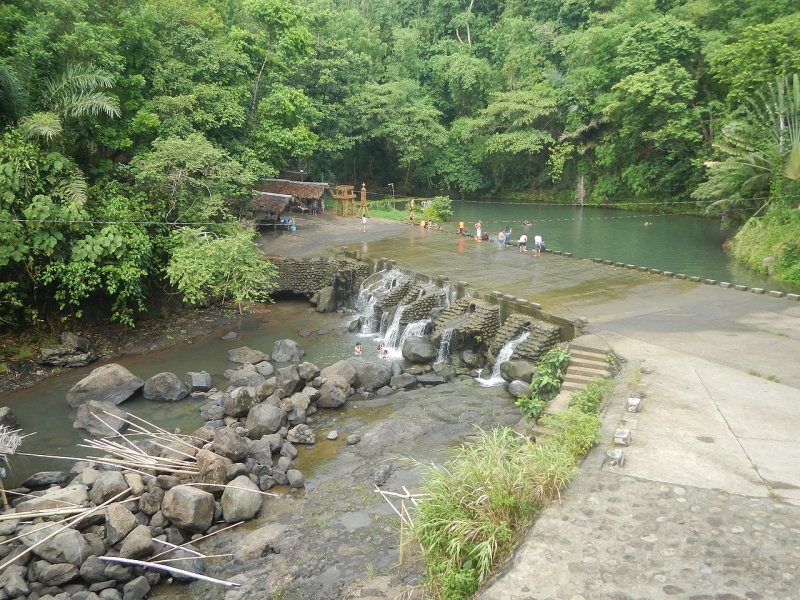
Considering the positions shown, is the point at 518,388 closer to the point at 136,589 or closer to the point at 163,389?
the point at 163,389

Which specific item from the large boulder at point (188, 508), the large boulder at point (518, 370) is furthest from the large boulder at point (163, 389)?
the large boulder at point (518, 370)

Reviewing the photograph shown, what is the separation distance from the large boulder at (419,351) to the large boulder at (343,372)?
2212mm

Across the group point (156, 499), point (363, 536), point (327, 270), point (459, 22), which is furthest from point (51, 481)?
point (459, 22)

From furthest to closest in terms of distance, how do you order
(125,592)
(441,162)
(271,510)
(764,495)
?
1. (441,162)
2. (271,510)
3. (125,592)
4. (764,495)

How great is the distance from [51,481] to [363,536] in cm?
605

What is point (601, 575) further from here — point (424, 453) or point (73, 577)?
point (73, 577)

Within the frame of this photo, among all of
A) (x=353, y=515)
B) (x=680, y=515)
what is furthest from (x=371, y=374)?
(x=680, y=515)

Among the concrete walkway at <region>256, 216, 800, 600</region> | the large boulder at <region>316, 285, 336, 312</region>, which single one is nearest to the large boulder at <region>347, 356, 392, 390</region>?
the concrete walkway at <region>256, 216, 800, 600</region>

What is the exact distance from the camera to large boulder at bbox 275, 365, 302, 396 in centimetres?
1453

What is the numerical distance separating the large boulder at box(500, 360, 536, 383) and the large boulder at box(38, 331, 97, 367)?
1145 centimetres

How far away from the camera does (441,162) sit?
4516 cm

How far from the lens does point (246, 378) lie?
15406 mm

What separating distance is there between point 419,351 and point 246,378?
4.80 metres

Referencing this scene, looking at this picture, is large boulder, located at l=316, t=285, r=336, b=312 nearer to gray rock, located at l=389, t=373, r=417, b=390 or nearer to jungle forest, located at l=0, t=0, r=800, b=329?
jungle forest, located at l=0, t=0, r=800, b=329
